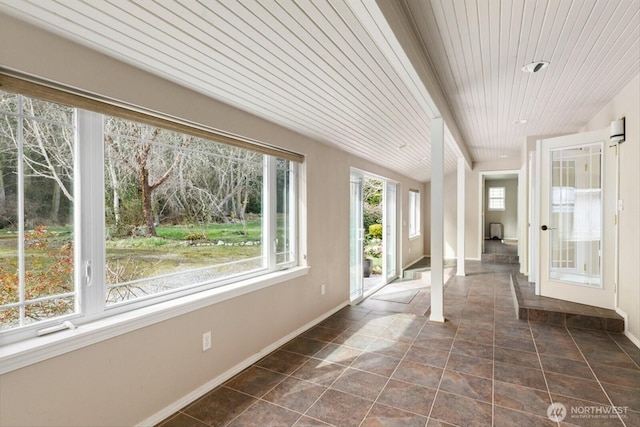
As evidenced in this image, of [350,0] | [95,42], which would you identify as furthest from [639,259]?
[95,42]

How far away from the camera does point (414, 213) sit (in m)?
8.27

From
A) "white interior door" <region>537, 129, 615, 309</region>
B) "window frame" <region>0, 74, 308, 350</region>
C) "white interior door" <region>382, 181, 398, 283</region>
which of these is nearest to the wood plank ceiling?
"window frame" <region>0, 74, 308, 350</region>

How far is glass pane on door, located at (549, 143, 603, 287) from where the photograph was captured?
362 cm

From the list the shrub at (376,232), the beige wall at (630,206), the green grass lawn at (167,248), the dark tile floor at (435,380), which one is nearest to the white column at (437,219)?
the dark tile floor at (435,380)

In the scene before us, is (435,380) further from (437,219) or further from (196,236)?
(196,236)

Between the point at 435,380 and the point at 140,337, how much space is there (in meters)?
2.02

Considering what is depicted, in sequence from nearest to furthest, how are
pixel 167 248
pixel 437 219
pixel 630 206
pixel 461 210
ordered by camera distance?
pixel 167 248
pixel 630 206
pixel 437 219
pixel 461 210

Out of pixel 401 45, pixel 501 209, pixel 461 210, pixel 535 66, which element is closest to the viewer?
pixel 401 45

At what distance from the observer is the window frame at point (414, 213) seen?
7758 millimetres

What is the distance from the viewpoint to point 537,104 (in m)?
3.53

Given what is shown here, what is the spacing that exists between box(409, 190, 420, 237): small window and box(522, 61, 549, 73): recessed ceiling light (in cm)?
519

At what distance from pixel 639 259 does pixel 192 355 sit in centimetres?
376

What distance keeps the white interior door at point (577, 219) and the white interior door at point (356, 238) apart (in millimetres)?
2369

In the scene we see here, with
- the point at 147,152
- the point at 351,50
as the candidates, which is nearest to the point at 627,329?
the point at 351,50
